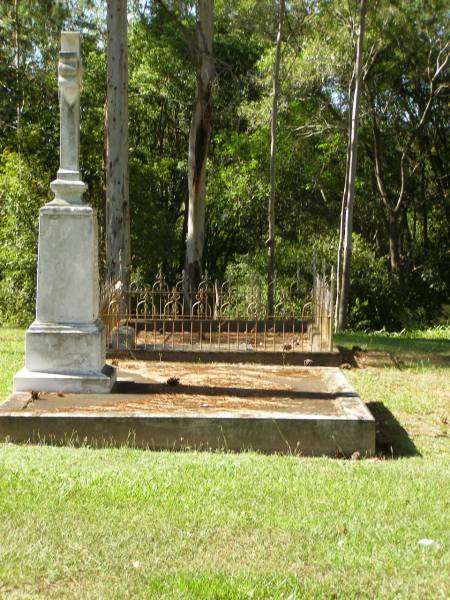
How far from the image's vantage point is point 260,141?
91.3ft

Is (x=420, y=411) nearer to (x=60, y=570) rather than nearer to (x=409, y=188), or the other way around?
(x=60, y=570)

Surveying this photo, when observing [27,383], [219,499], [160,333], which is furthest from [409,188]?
[219,499]

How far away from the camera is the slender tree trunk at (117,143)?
18.2 meters

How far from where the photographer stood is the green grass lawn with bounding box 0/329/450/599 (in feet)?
14.3

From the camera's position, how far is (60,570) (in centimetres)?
448

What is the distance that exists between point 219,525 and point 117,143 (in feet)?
46.8

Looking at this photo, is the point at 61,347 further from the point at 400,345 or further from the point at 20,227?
the point at 20,227

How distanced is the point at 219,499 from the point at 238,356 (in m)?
7.17

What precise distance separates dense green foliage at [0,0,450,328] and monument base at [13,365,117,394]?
672 inches

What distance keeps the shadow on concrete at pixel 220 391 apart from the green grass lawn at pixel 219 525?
1388 millimetres

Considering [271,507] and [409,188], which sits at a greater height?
[409,188]

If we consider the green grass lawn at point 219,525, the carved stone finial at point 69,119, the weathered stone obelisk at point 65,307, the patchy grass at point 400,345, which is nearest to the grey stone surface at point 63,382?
the weathered stone obelisk at point 65,307

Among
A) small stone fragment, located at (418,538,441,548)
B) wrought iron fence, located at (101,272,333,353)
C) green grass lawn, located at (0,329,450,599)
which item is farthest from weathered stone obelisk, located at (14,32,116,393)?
small stone fragment, located at (418,538,441,548)

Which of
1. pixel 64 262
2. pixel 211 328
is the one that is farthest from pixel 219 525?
pixel 211 328
